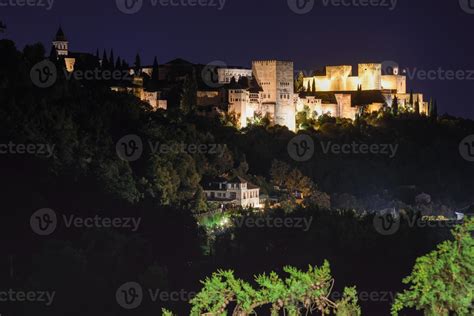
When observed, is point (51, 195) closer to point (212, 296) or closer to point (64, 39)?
point (212, 296)

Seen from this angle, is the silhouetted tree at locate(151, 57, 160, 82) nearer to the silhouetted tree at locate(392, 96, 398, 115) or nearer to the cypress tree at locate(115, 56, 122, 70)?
the cypress tree at locate(115, 56, 122, 70)

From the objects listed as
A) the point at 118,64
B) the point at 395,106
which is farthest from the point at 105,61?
the point at 395,106

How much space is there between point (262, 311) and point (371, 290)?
663 centimetres

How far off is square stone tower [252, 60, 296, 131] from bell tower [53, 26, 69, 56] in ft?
59.2

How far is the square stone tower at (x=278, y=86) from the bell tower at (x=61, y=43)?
1804cm

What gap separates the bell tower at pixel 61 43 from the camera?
288ft

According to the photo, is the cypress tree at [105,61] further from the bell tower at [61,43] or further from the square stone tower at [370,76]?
the square stone tower at [370,76]

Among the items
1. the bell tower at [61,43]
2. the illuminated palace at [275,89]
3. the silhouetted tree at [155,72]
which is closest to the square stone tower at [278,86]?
the illuminated palace at [275,89]

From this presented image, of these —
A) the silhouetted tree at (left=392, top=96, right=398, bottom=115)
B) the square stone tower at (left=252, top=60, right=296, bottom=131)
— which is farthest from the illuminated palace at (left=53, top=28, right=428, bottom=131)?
the silhouetted tree at (left=392, top=96, right=398, bottom=115)

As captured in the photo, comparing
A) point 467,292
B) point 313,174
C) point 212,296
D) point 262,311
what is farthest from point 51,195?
point 313,174

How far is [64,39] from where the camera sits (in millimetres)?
90125

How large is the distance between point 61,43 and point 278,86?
21.6 meters

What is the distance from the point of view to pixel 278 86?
8256cm

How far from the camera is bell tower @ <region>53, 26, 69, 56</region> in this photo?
87.7 m
